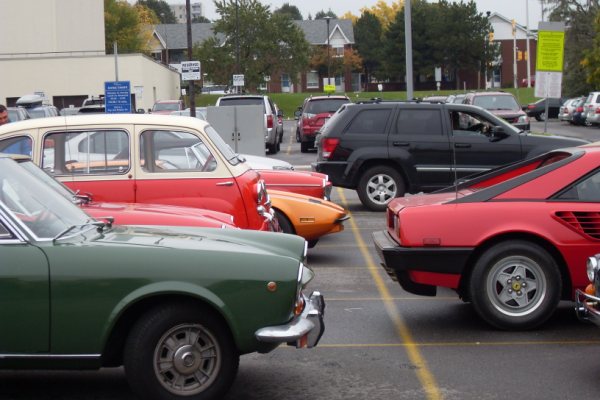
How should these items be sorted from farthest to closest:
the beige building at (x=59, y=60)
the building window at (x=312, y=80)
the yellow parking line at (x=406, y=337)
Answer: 1. the building window at (x=312, y=80)
2. the beige building at (x=59, y=60)
3. the yellow parking line at (x=406, y=337)

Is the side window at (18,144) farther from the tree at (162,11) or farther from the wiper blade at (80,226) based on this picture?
the tree at (162,11)

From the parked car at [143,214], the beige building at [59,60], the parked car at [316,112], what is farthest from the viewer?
the beige building at [59,60]

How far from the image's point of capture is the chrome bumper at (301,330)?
5703 mm

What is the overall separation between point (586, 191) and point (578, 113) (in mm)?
Answer: 46836

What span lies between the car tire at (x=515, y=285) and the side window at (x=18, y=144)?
4668mm

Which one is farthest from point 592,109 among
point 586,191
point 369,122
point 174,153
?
point 586,191

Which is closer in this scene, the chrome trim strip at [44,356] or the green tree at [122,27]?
the chrome trim strip at [44,356]

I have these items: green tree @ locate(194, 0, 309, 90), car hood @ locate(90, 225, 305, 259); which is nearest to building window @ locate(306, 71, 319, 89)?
green tree @ locate(194, 0, 309, 90)

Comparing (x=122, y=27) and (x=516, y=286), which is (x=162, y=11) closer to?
(x=122, y=27)

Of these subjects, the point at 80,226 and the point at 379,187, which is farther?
the point at 379,187

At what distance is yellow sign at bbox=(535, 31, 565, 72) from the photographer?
1102 inches

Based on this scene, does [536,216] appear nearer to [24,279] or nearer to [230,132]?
[24,279]

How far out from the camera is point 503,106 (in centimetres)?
3462

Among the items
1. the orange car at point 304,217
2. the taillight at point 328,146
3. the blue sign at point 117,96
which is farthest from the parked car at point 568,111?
the orange car at point 304,217
